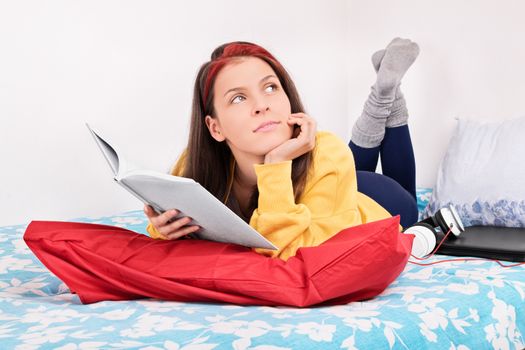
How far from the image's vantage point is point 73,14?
2268 mm

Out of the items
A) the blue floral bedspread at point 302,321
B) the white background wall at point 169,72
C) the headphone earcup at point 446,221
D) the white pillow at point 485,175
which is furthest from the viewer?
the white background wall at point 169,72

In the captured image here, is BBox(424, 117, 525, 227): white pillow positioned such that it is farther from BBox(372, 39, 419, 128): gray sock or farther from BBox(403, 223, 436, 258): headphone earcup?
BBox(403, 223, 436, 258): headphone earcup

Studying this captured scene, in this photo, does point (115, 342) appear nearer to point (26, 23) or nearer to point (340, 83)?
point (26, 23)

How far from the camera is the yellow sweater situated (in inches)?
52.2

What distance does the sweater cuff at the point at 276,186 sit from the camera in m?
1.33

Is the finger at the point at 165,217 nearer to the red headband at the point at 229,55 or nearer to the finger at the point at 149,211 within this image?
the finger at the point at 149,211

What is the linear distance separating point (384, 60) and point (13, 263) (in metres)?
1.26

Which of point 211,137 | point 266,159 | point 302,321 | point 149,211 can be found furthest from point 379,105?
point 302,321

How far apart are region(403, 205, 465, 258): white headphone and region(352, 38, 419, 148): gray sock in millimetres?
439

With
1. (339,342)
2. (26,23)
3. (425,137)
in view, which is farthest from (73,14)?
(339,342)

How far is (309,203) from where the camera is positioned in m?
1.42

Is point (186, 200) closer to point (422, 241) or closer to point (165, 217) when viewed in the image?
point (165, 217)

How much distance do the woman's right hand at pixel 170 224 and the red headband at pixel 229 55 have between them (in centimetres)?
32

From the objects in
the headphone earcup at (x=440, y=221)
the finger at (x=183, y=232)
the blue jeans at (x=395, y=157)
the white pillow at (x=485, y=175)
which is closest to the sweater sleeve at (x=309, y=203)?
the finger at (x=183, y=232)
